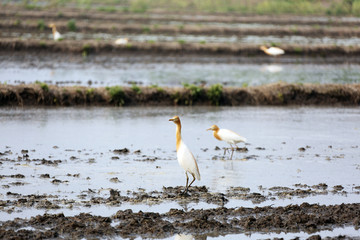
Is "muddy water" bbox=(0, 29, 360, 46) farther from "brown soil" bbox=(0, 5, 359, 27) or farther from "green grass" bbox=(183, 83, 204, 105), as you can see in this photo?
"green grass" bbox=(183, 83, 204, 105)

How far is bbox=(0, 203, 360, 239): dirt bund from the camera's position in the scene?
25.4ft

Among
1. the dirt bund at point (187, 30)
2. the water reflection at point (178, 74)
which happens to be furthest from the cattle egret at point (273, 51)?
the dirt bund at point (187, 30)

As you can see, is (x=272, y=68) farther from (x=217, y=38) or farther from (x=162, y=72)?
(x=217, y=38)

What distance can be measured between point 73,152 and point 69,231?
17.4 feet

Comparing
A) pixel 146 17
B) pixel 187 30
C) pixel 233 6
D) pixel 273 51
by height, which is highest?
pixel 233 6

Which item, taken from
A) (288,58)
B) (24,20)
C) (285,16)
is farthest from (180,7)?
(288,58)

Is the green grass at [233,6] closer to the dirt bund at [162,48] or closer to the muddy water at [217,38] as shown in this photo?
the muddy water at [217,38]

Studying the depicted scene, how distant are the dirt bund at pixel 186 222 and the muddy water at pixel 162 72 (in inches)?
545

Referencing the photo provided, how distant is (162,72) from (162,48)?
5559mm

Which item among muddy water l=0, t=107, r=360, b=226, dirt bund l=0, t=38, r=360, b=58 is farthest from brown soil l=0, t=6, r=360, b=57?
muddy water l=0, t=107, r=360, b=226

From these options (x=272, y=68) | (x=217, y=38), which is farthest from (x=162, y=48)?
(x=217, y=38)

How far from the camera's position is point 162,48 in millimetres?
31453

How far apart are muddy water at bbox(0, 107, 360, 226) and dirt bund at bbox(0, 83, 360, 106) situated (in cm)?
59

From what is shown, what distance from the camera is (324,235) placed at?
803 cm
